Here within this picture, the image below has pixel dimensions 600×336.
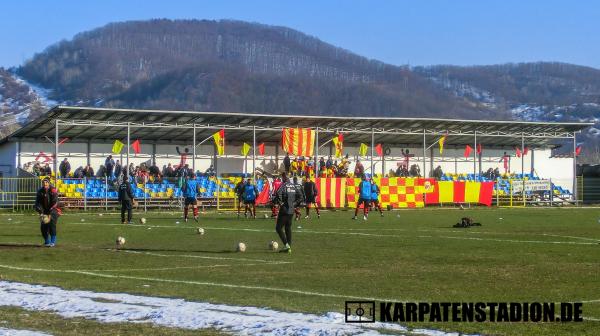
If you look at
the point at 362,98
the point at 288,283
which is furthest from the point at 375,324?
the point at 362,98

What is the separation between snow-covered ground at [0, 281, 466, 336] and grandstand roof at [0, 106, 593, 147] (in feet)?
112

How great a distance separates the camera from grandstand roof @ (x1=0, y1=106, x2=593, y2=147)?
49556 mm

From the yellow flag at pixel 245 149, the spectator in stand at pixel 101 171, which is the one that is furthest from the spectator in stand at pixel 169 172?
the yellow flag at pixel 245 149

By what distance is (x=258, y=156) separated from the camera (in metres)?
59.3

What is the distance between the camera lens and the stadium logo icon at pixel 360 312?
10828 mm

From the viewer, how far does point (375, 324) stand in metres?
10.6

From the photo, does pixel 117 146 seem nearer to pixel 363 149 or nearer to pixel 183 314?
pixel 363 149

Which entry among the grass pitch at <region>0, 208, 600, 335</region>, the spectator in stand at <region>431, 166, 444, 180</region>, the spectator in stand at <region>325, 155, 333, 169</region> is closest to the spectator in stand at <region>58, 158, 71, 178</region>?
the spectator in stand at <region>325, 155, 333, 169</region>

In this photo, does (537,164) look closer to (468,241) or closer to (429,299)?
(468,241)

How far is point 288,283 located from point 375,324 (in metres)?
4.80

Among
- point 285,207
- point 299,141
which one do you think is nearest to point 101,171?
point 299,141

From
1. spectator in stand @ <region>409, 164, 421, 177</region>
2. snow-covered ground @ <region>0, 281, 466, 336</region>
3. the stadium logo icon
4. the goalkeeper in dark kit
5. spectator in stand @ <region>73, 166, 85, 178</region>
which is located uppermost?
spectator in stand @ <region>409, 164, 421, 177</region>

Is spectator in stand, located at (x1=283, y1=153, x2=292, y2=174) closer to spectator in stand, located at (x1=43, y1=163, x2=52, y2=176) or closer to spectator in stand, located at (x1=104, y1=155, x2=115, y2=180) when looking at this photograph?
spectator in stand, located at (x1=104, y1=155, x2=115, y2=180)

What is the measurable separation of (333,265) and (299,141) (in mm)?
34407
